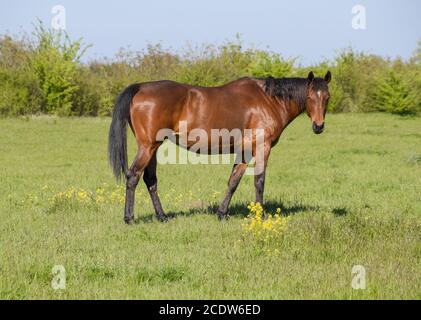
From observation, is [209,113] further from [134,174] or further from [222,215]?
[222,215]

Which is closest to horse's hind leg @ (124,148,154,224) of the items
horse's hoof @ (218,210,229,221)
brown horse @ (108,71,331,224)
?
brown horse @ (108,71,331,224)

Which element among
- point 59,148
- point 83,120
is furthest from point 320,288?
point 83,120

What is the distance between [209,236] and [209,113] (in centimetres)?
206

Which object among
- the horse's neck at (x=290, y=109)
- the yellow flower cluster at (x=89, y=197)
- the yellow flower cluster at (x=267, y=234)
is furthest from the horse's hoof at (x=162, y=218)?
the horse's neck at (x=290, y=109)

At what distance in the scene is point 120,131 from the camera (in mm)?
9156

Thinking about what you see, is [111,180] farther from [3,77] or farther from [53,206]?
[3,77]

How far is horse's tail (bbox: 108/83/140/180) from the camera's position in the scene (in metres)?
9.13

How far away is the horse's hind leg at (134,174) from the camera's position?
29.9 feet

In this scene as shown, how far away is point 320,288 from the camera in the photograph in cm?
595

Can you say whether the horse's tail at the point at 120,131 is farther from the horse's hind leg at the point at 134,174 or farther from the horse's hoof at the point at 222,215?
the horse's hoof at the point at 222,215

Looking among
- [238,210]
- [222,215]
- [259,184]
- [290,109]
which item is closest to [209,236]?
[222,215]

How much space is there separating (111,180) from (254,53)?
97.1 feet

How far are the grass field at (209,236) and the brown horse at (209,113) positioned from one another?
2.77 feet
